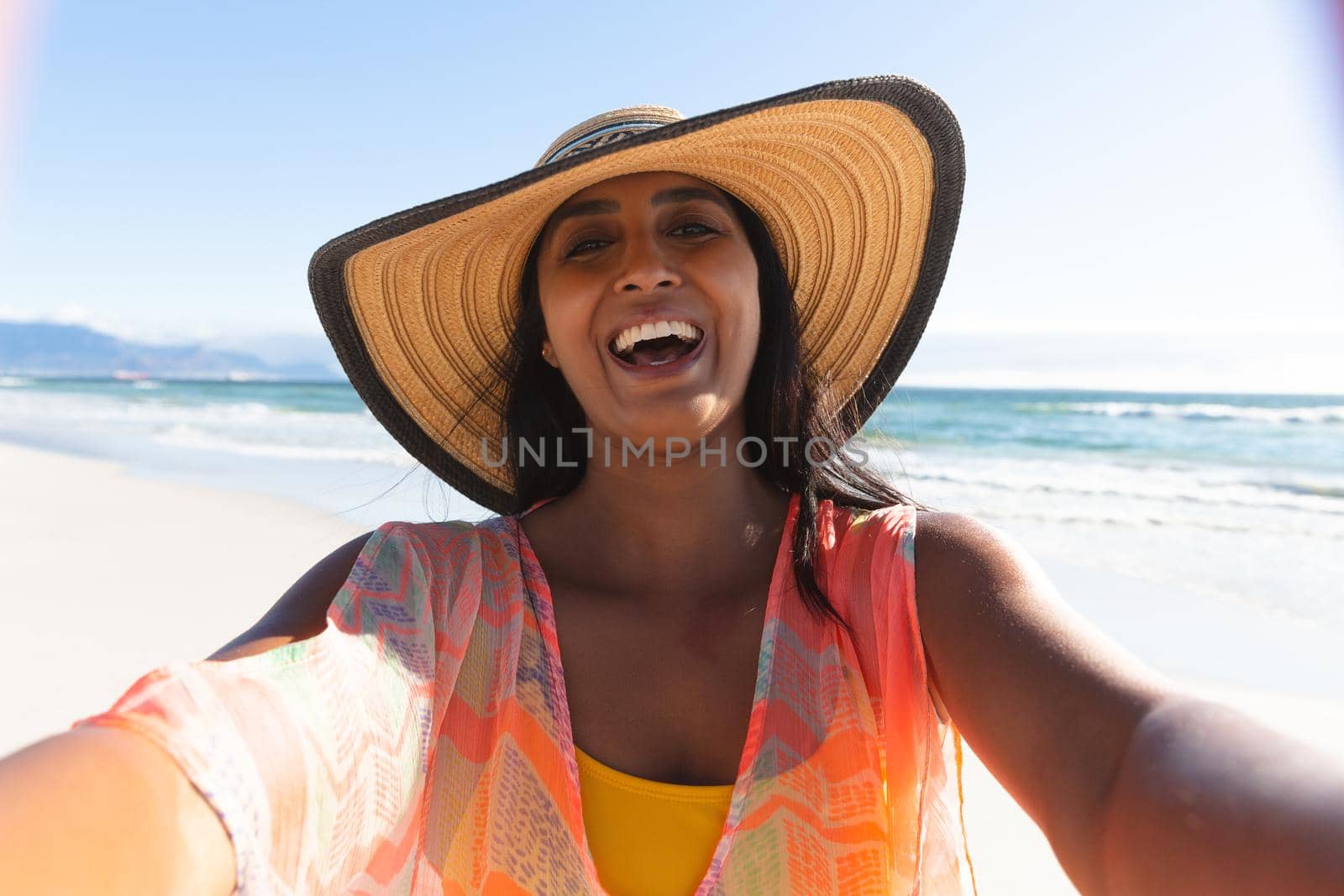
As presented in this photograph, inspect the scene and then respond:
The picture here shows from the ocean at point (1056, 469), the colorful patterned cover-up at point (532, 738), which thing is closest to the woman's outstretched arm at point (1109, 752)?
the colorful patterned cover-up at point (532, 738)

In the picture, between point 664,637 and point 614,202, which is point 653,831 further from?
point 614,202

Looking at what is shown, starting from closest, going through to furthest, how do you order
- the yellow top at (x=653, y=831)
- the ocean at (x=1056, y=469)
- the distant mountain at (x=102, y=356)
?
the yellow top at (x=653, y=831), the ocean at (x=1056, y=469), the distant mountain at (x=102, y=356)

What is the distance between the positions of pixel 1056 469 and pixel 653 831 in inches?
511

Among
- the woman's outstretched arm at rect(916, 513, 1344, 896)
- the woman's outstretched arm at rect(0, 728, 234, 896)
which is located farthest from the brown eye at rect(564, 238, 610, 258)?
the woman's outstretched arm at rect(0, 728, 234, 896)

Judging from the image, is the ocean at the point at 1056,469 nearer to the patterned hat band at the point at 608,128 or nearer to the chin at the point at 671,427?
the chin at the point at 671,427

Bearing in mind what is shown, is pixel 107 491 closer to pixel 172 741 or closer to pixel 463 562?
pixel 463 562

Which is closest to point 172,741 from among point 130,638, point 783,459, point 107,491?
point 783,459

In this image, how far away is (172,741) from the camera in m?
0.80

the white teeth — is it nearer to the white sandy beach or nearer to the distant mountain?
the white sandy beach

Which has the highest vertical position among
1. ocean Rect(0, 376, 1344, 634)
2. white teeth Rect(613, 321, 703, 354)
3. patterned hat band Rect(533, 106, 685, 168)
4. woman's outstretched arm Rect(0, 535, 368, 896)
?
patterned hat band Rect(533, 106, 685, 168)

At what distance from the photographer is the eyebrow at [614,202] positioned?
1668 millimetres

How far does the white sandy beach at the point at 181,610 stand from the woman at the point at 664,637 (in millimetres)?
966

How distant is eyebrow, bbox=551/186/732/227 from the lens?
1668 mm

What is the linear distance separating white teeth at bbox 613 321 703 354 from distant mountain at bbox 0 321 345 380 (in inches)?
3026
